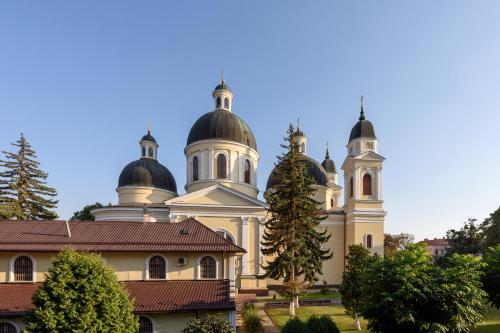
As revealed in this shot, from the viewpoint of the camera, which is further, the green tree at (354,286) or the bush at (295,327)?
the green tree at (354,286)

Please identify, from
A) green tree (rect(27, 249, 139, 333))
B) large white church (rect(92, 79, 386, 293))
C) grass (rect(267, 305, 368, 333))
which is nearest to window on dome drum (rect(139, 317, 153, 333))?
green tree (rect(27, 249, 139, 333))

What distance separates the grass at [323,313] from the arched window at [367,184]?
52.8 ft

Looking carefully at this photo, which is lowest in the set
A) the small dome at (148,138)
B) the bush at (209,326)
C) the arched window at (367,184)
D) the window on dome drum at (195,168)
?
the bush at (209,326)

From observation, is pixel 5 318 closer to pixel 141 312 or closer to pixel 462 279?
pixel 141 312

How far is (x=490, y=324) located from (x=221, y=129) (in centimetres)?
2773

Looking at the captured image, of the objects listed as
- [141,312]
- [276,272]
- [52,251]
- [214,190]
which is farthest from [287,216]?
[52,251]

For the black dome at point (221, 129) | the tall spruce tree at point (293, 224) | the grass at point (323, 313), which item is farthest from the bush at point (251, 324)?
the black dome at point (221, 129)

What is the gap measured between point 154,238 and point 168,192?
2196 centimetres

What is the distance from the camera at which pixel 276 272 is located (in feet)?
81.8

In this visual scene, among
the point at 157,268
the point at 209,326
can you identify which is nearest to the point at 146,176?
the point at 157,268

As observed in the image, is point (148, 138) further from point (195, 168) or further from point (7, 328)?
point (7, 328)

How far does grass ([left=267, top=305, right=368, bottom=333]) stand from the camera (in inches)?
765

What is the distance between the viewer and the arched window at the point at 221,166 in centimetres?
3647

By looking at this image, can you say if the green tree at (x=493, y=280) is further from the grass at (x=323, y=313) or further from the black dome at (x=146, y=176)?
the black dome at (x=146, y=176)
